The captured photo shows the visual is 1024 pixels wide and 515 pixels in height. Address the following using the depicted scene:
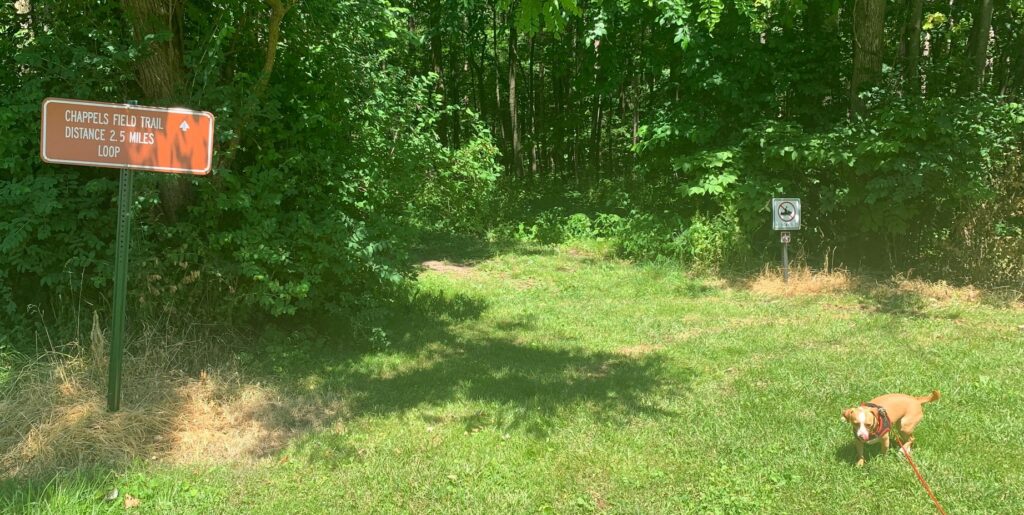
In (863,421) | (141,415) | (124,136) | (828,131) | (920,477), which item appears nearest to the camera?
(920,477)

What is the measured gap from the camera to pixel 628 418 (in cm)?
514

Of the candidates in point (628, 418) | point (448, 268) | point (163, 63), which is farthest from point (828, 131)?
point (163, 63)

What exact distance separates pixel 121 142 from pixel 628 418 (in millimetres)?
3780

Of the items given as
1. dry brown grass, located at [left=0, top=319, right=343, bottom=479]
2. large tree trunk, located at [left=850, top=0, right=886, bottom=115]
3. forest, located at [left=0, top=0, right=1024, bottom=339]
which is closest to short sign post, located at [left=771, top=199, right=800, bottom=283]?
forest, located at [left=0, top=0, right=1024, bottom=339]

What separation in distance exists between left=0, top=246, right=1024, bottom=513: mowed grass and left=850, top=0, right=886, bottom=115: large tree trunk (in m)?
3.97

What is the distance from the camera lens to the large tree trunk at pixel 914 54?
11.0 metres

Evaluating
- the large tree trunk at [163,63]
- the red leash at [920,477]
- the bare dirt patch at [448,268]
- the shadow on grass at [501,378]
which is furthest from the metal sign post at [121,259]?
the bare dirt patch at [448,268]

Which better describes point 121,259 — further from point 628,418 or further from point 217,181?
point 628,418

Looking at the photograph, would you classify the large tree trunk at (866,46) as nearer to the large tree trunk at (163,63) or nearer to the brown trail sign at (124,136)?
the large tree trunk at (163,63)

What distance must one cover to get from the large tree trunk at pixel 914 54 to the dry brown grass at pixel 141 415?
10.0m

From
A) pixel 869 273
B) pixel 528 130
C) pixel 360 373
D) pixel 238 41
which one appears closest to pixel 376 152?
pixel 238 41

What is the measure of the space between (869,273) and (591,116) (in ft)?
55.7

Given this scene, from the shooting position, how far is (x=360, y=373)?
645 centimetres

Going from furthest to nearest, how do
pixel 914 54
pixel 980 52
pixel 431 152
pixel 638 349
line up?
1. pixel 914 54
2. pixel 980 52
3. pixel 431 152
4. pixel 638 349
